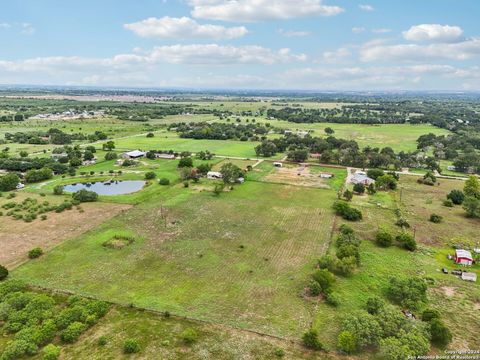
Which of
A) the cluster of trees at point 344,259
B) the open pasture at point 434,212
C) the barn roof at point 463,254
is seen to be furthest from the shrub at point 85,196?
the barn roof at point 463,254

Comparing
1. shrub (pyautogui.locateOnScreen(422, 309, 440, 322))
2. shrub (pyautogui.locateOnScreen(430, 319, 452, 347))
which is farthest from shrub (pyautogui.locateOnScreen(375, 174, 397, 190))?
shrub (pyautogui.locateOnScreen(430, 319, 452, 347))

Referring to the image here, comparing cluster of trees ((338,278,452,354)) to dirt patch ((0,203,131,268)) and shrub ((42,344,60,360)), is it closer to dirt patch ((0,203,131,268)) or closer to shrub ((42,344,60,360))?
shrub ((42,344,60,360))

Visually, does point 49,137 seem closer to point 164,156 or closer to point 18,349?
point 164,156

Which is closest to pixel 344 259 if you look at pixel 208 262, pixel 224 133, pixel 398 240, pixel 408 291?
pixel 408 291

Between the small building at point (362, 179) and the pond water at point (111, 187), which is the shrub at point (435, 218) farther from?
the pond water at point (111, 187)

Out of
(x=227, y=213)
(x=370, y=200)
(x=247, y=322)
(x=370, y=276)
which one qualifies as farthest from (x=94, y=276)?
(x=370, y=200)

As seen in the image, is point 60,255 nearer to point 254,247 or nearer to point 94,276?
point 94,276

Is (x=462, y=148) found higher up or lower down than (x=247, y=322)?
higher up
